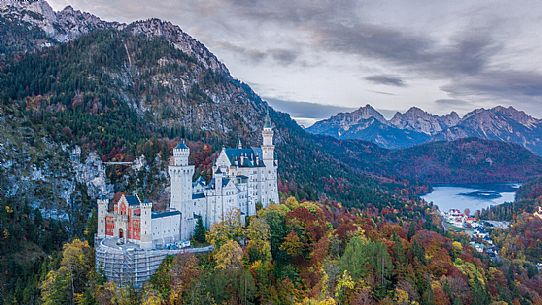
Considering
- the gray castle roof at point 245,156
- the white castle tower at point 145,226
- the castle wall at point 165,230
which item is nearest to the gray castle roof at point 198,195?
the castle wall at point 165,230

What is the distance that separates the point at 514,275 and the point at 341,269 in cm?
6987

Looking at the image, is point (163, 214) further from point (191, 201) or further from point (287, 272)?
point (287, 272)

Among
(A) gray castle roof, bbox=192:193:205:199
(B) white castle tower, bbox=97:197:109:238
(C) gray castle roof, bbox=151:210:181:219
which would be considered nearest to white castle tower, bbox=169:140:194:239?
(C) gray castle roof, bbox=151:210:181:219

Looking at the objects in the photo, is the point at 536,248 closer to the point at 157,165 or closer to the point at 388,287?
the point at 388,287

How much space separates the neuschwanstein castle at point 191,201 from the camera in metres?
71.3

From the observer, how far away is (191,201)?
253 ft

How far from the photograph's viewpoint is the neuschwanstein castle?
2808 inches

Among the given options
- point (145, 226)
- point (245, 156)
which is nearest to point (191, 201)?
point (145, 226)

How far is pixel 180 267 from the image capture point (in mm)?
65562

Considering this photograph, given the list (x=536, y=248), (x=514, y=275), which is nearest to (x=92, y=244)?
(x=514, y=275)

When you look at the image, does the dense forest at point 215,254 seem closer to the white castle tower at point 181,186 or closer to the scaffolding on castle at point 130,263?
the scaffolding on castle at point 130,263

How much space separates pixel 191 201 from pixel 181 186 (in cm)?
323

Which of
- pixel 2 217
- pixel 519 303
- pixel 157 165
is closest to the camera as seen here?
pixel 519 303

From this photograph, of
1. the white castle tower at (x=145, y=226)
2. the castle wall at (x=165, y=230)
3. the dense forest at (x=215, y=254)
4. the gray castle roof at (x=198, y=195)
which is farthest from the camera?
the gray castle roof at (x=198, y=195)
